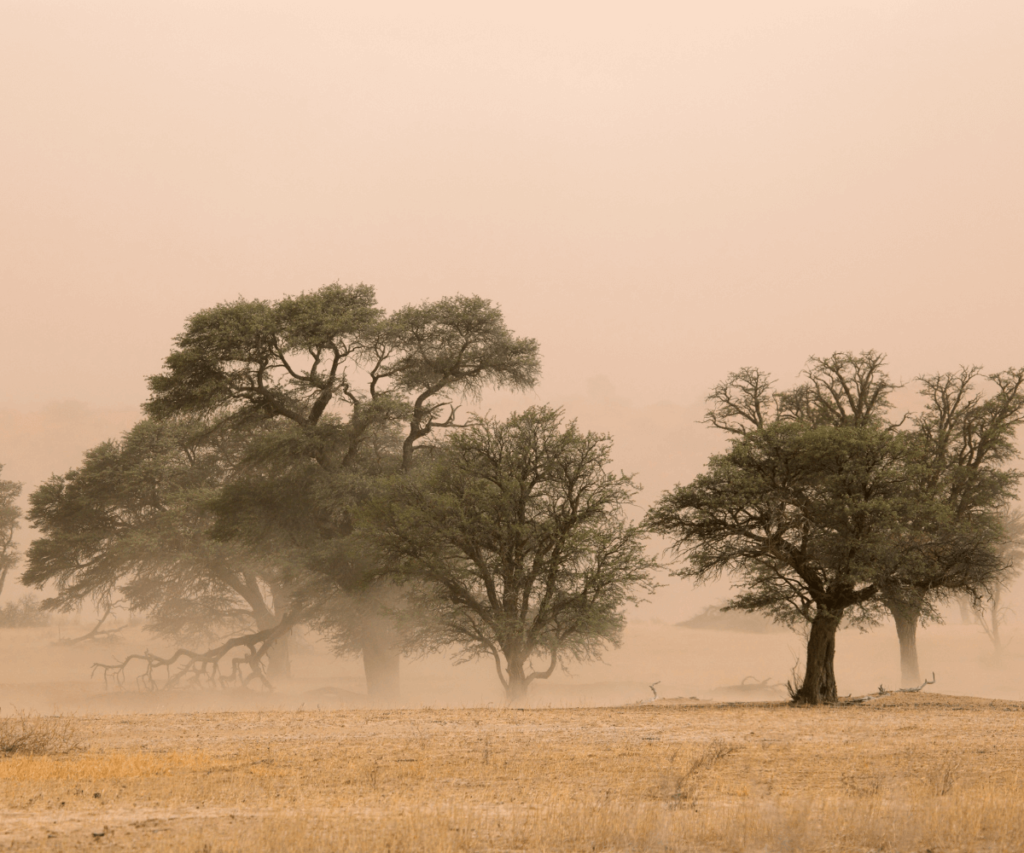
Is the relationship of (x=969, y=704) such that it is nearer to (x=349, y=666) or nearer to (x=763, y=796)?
(x=763, y=796)

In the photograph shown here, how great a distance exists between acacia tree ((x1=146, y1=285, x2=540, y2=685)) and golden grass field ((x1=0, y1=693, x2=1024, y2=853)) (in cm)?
1893

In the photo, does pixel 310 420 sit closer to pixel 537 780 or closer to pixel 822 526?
pixel 822 526

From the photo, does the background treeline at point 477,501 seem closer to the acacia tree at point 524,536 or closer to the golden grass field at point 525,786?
the acacia tree at point 524,536

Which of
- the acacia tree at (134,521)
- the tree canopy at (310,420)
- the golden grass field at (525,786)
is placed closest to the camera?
the golden grass field at (525,786)

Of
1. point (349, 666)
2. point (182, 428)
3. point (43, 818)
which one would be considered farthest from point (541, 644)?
point (349, 666)

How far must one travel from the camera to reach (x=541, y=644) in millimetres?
36562

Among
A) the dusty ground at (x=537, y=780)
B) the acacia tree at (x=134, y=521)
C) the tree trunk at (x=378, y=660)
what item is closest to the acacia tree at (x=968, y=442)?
the dusty ground at (x=537, y=780)

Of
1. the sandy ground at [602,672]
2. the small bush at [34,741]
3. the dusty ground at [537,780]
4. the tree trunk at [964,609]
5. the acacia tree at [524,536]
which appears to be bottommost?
the sandy ground at [602,672]

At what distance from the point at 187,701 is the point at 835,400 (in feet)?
111

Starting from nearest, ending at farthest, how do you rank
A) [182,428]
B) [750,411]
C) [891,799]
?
[891,799], [750,411], [182,428]

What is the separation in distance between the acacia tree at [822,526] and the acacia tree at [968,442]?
1661 millimetres

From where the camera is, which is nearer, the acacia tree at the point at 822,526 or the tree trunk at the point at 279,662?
the acacia tree at the point at 822,526

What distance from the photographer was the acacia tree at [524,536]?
117ft

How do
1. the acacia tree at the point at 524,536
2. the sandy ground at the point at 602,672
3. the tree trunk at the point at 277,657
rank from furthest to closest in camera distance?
the tree trunk at the point at 277,657 → the sandy ground at the point at 602,672 → the acacia tree at the point at 524,536
